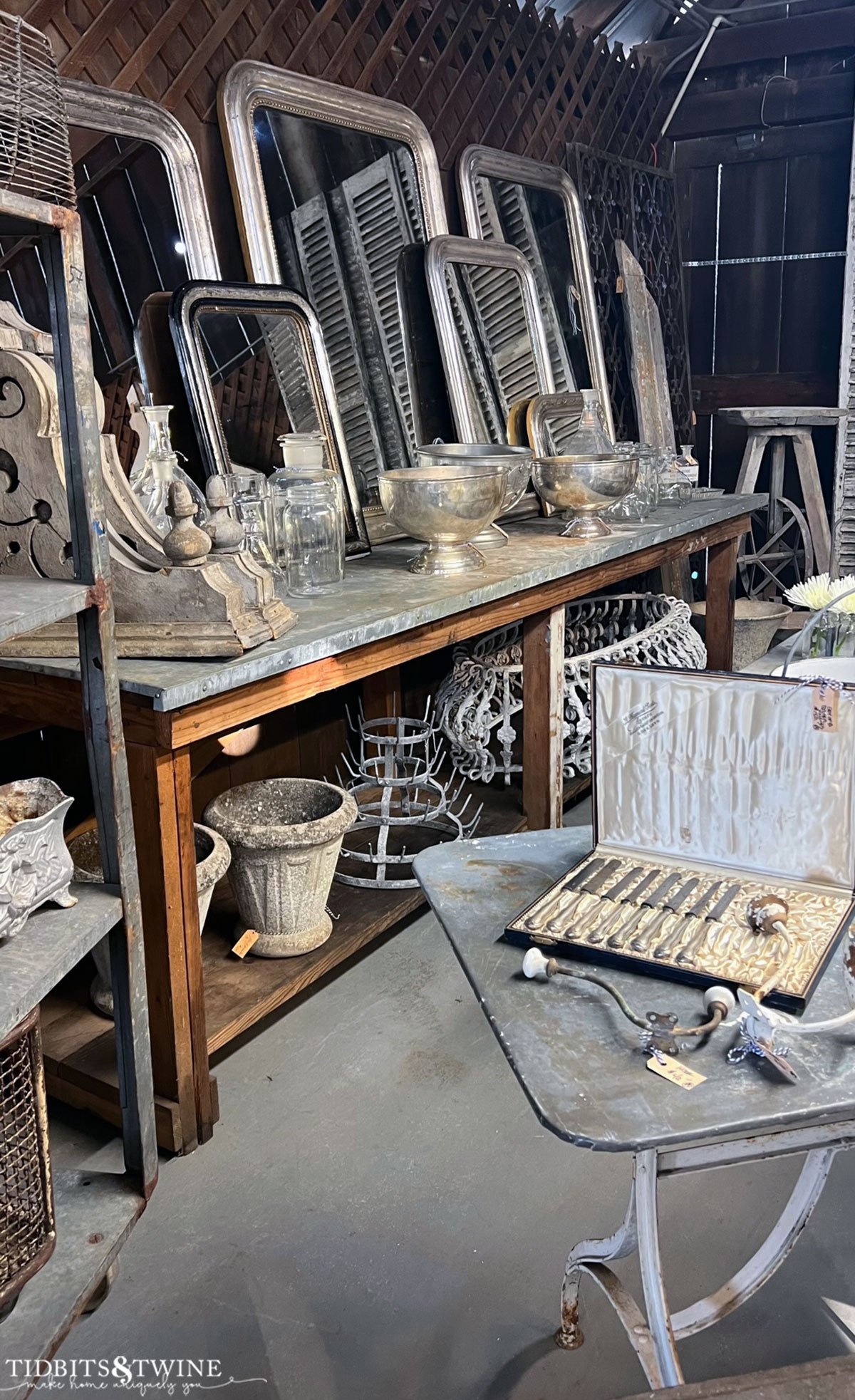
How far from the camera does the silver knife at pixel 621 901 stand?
1317mm

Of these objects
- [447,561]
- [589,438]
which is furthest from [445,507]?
[589,438]

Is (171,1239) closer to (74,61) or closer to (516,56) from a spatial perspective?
(74,61)

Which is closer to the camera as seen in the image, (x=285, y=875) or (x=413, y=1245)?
(x=413, y=1245)

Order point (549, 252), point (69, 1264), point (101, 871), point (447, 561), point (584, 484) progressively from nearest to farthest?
point (69, 1264), point (101, 871), point (447, 561), point (584, 484), point (549, 252)

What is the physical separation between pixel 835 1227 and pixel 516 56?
3.80 metres

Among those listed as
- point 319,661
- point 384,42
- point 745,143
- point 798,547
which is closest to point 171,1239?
point 319,661

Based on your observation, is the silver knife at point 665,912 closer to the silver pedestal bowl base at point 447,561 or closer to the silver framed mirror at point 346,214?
the silver pedestal bowl base at point 447,561

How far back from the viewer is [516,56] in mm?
3924

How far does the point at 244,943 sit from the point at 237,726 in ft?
2.06

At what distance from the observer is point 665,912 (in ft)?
4.47

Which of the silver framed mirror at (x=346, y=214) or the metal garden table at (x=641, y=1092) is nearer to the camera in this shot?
the metal garden table at (x=641, y=1092)

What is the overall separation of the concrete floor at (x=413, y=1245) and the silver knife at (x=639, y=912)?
67 cm

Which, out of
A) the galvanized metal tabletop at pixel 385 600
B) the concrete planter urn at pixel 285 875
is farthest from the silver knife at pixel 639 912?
the concrete planter urn at pixel 285 875

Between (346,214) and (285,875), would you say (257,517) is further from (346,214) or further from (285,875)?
(346,214)
